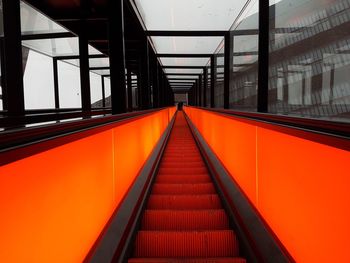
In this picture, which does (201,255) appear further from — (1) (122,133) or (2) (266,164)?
(1) (122,133)

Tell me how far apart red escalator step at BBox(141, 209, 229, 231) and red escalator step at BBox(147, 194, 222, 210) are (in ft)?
1.49

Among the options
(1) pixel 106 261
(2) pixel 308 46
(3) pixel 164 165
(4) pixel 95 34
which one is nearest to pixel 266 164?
(1) pixel 106 261

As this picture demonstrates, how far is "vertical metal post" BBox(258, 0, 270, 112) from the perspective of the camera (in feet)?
18.2

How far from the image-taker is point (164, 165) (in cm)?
584

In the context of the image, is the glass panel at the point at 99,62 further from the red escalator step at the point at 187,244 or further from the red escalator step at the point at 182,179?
the red escalator step at the point at 187,244

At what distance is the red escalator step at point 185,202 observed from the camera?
3.61 metres

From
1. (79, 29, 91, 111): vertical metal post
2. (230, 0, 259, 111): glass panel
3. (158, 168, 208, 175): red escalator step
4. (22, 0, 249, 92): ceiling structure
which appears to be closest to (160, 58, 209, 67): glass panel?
(230, 0, 259, 111): glass panel

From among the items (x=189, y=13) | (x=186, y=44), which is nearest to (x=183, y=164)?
(x=189, y=13)

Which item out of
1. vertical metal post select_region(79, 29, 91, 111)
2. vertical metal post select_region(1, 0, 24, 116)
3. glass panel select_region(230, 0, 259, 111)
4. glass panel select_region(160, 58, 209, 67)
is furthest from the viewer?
glass panel select_region(160, 58, 209, 67)

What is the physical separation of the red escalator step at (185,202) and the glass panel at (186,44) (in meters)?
10.1

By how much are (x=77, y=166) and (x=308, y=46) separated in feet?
48.4

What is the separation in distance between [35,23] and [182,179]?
7.58 m

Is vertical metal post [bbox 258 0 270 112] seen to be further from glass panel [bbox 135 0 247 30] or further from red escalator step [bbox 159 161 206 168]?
glass panel [bbox 135 0 247 30]

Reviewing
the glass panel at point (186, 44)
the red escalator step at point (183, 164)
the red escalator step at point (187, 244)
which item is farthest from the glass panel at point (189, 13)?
the red escalator step at point (187, 244)
